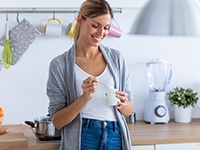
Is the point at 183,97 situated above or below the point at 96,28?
below

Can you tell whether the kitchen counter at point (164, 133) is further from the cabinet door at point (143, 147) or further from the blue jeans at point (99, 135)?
the blue jeans at point (99, 135)

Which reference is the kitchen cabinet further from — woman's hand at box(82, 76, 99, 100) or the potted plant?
woman's hand at box(82, 76, 99, 100)

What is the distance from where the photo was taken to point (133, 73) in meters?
2.76

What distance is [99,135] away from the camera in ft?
6.23

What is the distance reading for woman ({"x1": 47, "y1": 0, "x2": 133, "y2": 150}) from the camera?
187cm

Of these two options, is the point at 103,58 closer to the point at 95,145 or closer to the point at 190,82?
the point at 95,145

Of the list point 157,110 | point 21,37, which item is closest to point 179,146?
point 157,110

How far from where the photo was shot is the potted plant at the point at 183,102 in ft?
8.90

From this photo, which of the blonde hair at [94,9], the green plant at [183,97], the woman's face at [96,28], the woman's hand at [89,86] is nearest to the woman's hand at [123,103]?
the woman's hand at [89,86]

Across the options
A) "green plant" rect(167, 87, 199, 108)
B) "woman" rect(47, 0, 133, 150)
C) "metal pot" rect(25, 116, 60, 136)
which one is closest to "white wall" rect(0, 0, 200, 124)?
"green plant" rect(167, 87, 199, 108)

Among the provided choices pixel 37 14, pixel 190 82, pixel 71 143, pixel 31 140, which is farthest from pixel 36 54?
pixel 190 82

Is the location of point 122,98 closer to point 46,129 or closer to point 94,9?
point 94,9

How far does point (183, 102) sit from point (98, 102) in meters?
0.97

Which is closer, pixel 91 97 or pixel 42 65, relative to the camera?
pixel 91 97
